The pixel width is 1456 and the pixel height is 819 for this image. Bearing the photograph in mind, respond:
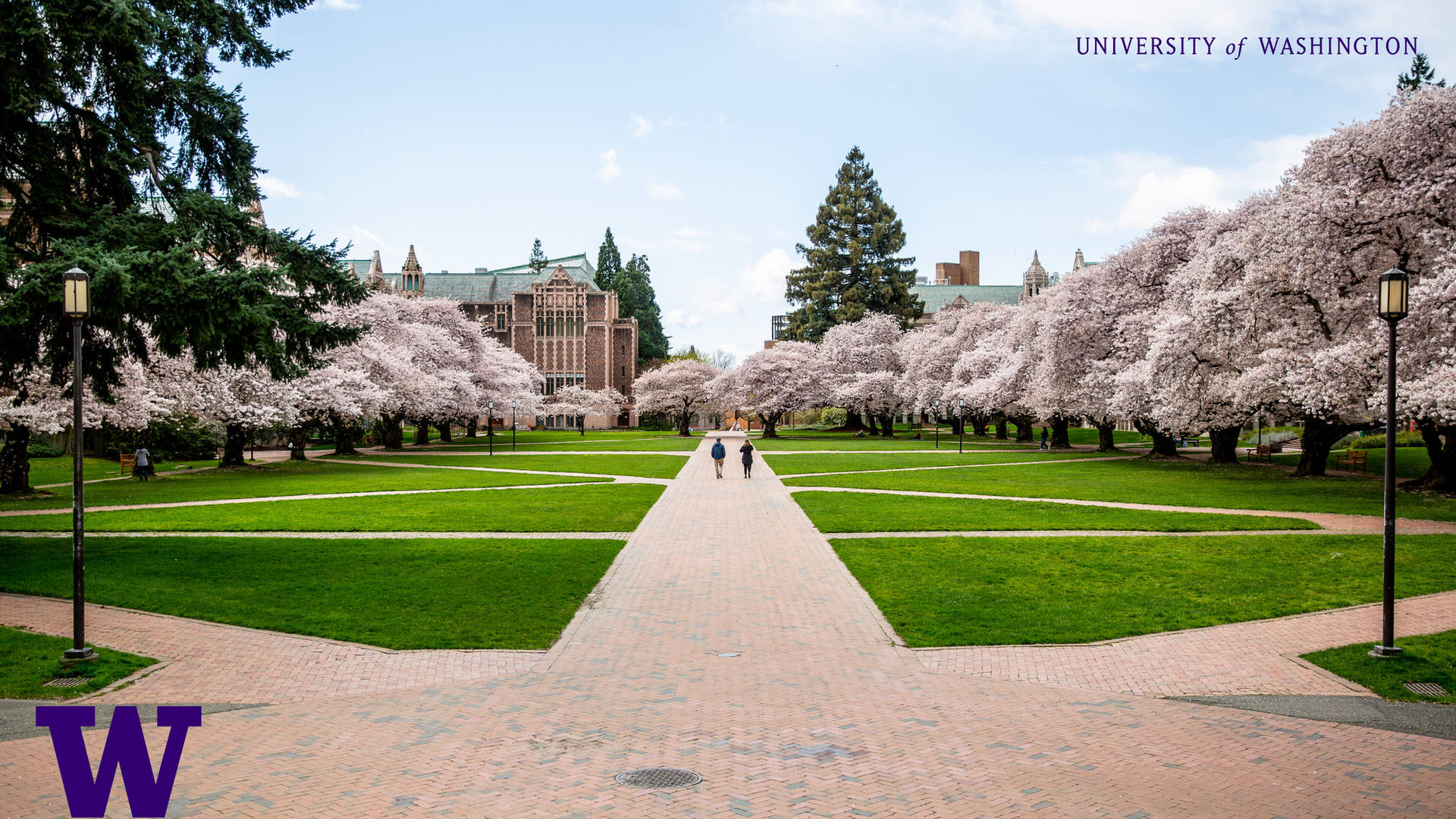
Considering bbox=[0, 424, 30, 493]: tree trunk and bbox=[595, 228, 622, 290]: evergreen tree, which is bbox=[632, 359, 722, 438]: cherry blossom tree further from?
bbox=[0, 424, 30, 493]: tree trunk

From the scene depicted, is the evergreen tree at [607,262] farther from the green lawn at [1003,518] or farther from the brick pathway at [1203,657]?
the brick pathway at [1203,657]

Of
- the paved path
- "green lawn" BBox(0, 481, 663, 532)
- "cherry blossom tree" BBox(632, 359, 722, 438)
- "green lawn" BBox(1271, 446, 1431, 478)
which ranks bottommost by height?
"green lawn" BBox(0, 481, 663, 532)

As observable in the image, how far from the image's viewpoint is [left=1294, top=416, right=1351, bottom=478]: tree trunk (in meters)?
30.8

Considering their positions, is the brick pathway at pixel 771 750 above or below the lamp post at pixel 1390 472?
below

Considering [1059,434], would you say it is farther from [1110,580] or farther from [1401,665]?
[1401,665]

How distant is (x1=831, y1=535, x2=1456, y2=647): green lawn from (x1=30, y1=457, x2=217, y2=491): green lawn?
1150 inches

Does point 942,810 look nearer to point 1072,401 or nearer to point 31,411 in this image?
point 31,411

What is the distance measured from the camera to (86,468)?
127 feet

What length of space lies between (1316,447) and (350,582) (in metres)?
31.1

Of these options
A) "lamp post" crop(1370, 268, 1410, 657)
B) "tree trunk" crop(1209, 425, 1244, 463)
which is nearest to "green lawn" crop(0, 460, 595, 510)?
"lamp post" crop(1370, 268, 1410, 657)

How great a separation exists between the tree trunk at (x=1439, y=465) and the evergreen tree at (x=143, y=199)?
26.9 m

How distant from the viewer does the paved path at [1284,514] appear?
59.0 feet

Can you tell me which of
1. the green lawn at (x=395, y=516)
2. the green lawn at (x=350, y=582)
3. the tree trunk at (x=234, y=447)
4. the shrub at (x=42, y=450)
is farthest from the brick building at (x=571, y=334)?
the green lawn at (x=350, y=582)

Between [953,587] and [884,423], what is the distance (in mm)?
63264
